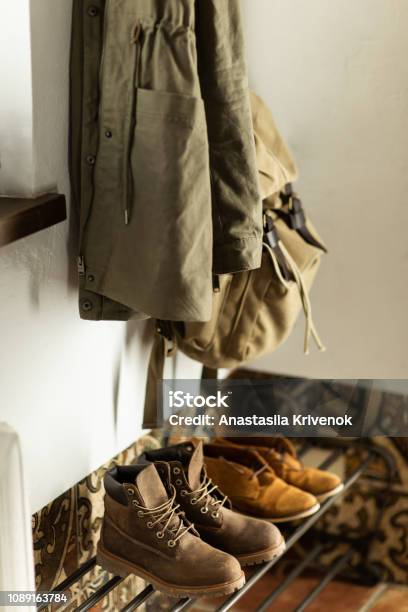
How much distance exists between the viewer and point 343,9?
1.77 m

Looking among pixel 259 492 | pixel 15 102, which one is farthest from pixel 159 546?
pixel 15 102

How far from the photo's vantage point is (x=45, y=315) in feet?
4.36

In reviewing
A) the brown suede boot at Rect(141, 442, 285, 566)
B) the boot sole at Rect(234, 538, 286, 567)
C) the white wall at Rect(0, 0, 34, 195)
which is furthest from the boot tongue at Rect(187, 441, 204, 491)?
the white wall at Rect(0, 0, 34, 195)

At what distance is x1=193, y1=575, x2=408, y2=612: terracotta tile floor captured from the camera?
1.95m

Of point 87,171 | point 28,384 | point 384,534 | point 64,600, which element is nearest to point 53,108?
point 87,171

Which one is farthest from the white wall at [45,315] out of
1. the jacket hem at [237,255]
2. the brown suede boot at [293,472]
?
the brown suede boot at [293,472]

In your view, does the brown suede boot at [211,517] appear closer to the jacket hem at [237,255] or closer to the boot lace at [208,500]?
the boot lace at [208,500]

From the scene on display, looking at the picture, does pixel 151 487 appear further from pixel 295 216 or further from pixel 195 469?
pixel 295 216

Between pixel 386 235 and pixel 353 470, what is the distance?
0.54 metres

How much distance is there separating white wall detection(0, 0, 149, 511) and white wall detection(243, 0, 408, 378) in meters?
0.57

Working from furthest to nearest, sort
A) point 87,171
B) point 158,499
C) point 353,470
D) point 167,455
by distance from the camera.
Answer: point 353,470, point 167,455, point 158,499, point 87,171

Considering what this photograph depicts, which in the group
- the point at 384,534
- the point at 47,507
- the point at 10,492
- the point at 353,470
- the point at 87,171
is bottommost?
the point at 384,534

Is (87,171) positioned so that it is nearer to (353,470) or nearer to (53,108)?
(53,108)

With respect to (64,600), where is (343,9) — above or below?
above
